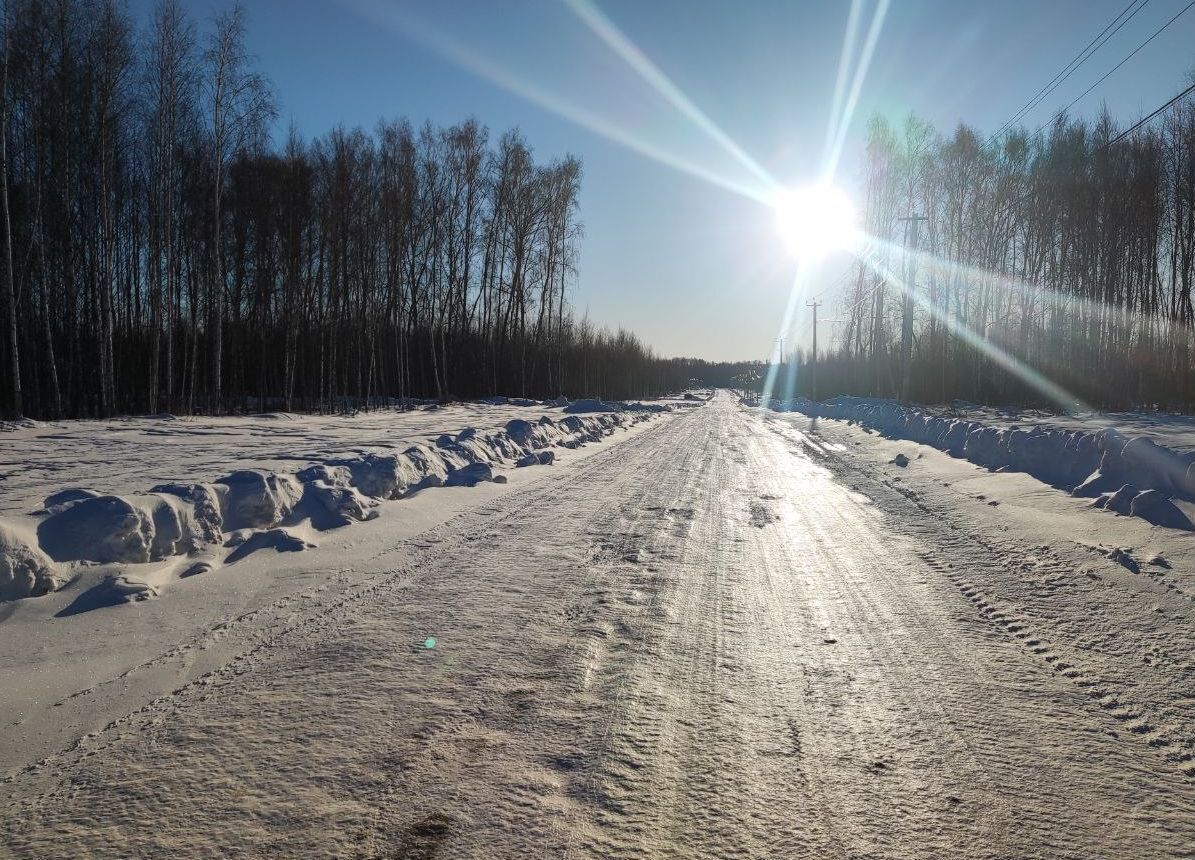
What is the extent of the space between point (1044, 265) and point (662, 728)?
38.7m

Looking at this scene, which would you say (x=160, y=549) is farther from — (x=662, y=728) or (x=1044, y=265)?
(x=1044, y=265)

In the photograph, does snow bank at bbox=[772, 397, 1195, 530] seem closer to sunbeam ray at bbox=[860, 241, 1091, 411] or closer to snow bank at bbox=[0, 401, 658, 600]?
snow bank at bbox=[0, 401, 658, 600]

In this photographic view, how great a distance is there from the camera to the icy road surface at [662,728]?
5.53 feet

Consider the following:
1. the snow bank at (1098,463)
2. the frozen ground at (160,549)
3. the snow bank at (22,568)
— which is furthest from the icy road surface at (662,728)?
the snow bank at (1098,463)

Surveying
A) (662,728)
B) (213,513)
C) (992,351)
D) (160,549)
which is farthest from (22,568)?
(992,351)

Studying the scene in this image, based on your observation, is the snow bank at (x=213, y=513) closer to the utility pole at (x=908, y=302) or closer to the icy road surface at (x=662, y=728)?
the icy road surface at (x=662, y=728)

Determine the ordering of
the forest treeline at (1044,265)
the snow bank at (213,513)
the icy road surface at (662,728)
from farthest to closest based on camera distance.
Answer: the forest treeline at (1044,265)
the snow bank at (213,513)
the icy road surface at (662,728)

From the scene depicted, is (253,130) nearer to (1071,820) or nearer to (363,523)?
(363,523)

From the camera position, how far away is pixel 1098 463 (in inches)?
287

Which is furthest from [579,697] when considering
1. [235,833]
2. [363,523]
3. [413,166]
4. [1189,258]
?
[1189,258]

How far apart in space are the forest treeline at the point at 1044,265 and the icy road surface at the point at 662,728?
87.0 feet

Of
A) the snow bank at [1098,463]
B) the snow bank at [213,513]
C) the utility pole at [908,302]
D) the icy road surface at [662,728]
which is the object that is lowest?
the icy road surface at [662,728]

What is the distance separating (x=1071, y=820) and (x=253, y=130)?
2361 cm

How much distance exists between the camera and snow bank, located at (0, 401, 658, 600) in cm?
369
